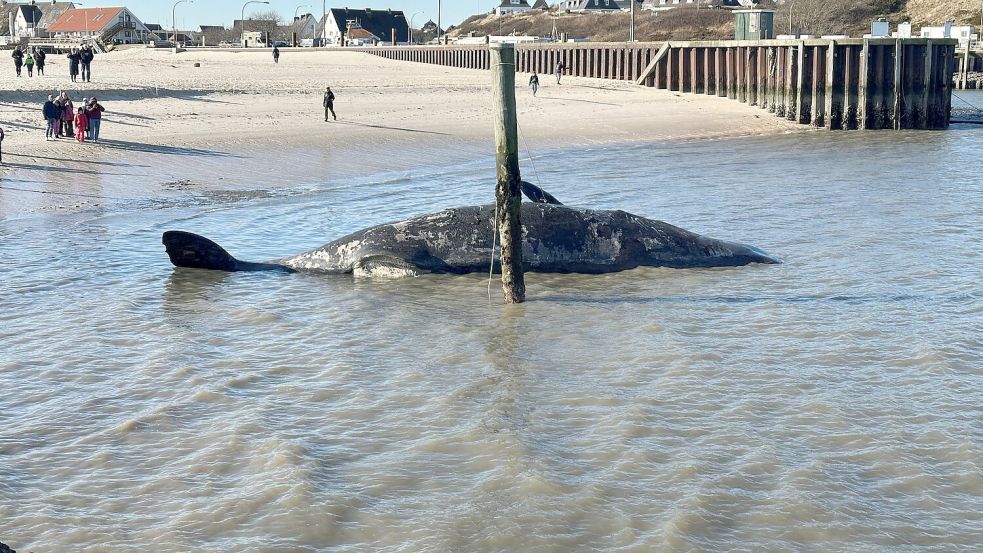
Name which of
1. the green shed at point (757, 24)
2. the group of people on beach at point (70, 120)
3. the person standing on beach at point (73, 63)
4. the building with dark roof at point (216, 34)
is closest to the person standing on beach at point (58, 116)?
the group of people on beach at point (70, 120)

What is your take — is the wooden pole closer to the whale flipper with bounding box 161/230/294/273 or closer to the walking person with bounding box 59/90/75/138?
the whale flipper with bounding box 161/230/294/273

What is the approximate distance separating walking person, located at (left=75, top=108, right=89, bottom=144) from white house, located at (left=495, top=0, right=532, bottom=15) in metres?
131

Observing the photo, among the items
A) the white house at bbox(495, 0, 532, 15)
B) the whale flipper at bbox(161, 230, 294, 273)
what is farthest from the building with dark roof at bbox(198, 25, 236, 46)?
the whale flipper at bbox(161, 230, 294, 273)

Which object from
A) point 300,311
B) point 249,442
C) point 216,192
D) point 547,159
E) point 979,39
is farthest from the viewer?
point 979,39

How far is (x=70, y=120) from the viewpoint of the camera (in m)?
25.3

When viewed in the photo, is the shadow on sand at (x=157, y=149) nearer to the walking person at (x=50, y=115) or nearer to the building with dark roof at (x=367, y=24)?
the walking person at (x=50, y=115)

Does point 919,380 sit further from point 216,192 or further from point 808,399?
point 216,192

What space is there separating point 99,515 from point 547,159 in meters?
20.9

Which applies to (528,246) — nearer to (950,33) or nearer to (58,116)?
(58,116)

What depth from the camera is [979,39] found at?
73.5 metres

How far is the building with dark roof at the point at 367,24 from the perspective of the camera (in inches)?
5679

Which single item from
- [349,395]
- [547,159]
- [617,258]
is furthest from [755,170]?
[349,395]

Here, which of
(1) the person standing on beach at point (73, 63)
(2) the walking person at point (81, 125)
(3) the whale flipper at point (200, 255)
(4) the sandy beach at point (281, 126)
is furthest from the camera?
(1) the person standing on beach at point (73, 63)

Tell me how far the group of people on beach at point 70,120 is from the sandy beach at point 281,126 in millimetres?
416
